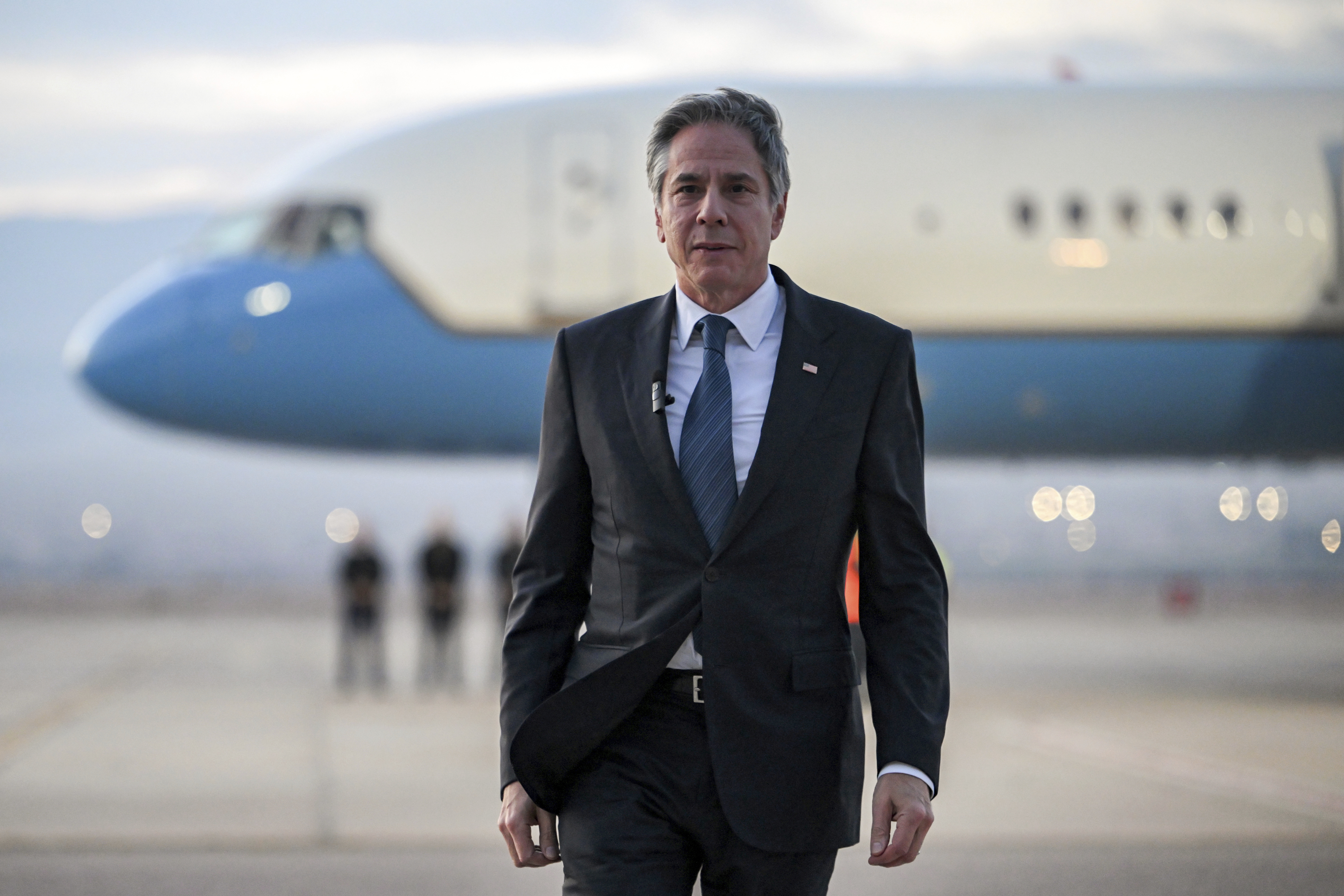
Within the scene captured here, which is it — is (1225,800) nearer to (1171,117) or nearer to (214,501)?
(1171,117)

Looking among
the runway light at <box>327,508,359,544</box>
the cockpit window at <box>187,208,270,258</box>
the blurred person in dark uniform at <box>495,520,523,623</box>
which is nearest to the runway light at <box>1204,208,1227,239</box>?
the blurred person in dark uniform at <box>495,520,523,623</box>

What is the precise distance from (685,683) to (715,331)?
1.68ft

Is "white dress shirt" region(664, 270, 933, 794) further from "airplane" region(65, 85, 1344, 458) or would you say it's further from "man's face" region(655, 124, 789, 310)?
"airplane" region(65, 85, 1344, 458)

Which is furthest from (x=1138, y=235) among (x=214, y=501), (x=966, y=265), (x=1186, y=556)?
(x=214, y=501)

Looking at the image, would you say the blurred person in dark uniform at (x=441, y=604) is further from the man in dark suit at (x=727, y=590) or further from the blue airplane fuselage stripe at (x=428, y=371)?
the man in dark suit at (x=727, y=590)

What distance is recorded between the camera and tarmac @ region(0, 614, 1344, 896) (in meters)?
5.11

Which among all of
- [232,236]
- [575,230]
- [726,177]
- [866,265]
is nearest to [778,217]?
[726,177]

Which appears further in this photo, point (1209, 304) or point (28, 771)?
point (1209, 304)

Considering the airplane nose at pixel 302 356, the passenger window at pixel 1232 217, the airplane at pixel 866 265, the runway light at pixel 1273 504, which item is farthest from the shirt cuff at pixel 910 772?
the runway light at pixel 1273 504

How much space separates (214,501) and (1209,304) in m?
186

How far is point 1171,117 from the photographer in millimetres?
10984

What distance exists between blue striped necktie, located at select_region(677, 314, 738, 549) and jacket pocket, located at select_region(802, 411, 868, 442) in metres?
0.11

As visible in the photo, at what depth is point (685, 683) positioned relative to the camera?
223cm

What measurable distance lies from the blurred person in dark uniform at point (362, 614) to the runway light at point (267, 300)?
1858 mm
